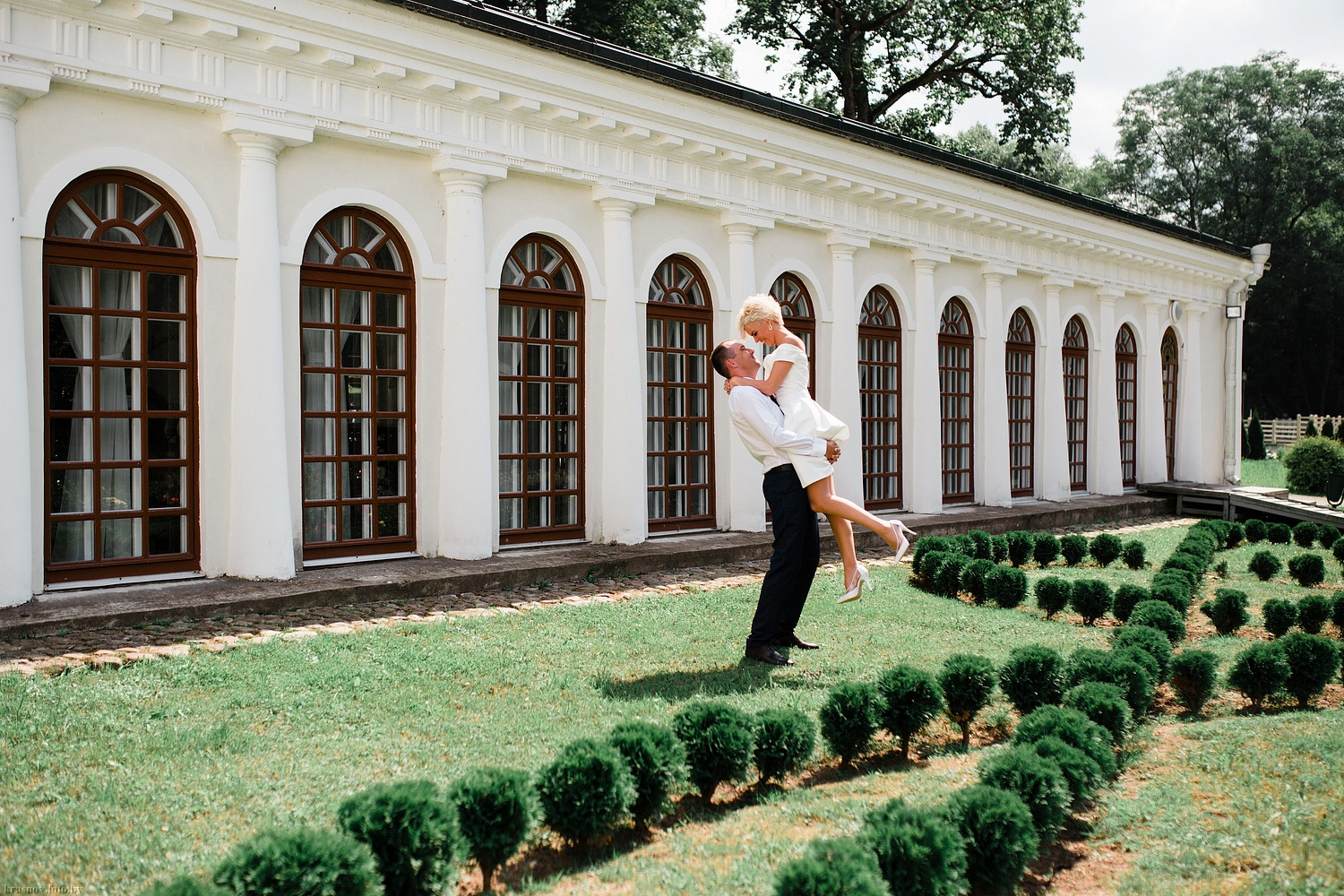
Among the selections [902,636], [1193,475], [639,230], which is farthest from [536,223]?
[1193,475]

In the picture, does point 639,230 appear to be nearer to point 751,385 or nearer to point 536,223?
point 536,223

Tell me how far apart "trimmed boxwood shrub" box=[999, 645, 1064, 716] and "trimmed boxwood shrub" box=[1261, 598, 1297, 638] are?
3695 millimetres

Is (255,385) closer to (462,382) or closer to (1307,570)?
(462,382)

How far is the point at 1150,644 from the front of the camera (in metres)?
6.65

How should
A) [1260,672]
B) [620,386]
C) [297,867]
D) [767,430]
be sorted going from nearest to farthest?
[297,867], [1260,672], [767,430], [620,386]

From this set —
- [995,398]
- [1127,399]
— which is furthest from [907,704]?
[1127,399]

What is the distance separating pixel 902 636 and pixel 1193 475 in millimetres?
18089

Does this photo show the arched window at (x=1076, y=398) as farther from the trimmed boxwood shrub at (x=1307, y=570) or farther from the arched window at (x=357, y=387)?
the arched window at (x=357, y=387)

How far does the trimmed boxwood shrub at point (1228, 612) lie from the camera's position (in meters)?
8.70

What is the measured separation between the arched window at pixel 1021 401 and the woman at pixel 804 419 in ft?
41.3

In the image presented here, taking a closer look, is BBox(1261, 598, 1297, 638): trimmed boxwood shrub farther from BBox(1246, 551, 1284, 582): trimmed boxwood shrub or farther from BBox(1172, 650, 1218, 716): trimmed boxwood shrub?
BBox(1246, 551, 1284, 582): trimmed boxwood shrub

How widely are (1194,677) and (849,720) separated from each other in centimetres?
244

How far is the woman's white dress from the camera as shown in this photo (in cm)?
708

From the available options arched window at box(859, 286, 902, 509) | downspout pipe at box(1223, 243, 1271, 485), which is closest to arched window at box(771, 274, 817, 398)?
arched window at box(859, 286, 902, 509)
